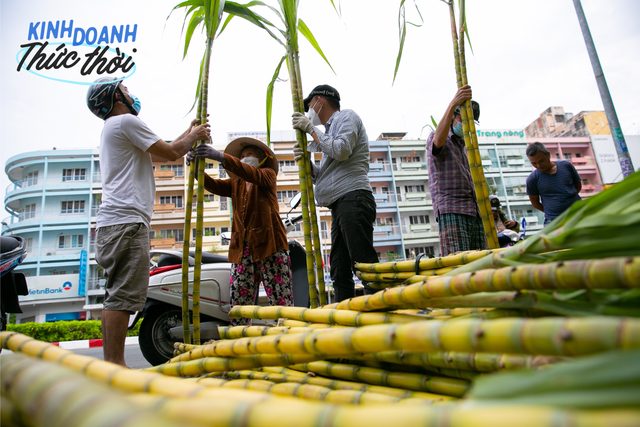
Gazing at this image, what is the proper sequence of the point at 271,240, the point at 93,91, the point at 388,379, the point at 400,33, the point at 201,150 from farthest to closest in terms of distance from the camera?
the point at 271,240, the point at 93,91, the point at 201,150, the point at 400,33, the point at 388,379

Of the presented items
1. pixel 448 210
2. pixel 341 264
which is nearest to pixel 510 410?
pixel 341 264

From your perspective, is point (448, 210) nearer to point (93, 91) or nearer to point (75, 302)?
point (93, 91)

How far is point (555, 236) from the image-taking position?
0.57m

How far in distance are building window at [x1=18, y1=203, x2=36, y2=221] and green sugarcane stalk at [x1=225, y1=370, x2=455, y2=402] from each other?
33989 millimetres

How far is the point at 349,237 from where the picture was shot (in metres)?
2.10

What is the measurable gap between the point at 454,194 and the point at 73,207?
33.0 meters

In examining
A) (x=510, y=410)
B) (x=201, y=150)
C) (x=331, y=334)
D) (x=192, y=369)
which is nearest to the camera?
(x=510, y=410)

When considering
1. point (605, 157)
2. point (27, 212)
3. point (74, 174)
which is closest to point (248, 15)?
point (74, 174)

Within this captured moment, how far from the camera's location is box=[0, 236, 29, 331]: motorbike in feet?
9.87

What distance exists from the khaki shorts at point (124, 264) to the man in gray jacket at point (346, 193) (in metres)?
1.06

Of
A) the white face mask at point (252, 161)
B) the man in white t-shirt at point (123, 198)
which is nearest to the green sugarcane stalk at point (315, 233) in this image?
the man in white t-shirt at point (123, 198)

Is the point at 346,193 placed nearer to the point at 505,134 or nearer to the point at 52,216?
the point at 52,216

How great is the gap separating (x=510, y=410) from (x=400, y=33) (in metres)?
1.84

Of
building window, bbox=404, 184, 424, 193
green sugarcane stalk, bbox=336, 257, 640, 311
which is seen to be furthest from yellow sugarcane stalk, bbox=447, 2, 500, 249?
building window, bbox=404, 184, 424, 193
